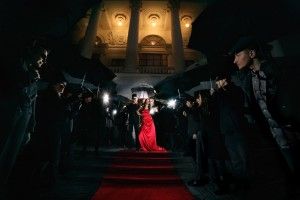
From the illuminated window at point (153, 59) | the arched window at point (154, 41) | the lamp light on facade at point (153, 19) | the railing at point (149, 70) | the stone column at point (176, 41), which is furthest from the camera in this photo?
the arched window at point (154, 41)

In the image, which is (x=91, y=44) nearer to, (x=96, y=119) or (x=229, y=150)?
(x=96, y=119)

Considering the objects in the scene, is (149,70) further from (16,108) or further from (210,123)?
(16,108)

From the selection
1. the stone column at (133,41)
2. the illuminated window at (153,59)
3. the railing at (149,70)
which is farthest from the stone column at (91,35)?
the illuminated window at (153,59)

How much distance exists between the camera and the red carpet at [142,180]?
4824 millimetres

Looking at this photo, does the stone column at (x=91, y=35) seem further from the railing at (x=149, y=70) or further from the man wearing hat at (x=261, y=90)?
the man wearing hat at (x=261, y=90)

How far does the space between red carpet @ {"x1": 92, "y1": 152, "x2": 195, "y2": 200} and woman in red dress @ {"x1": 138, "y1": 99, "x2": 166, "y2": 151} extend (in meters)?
1.46

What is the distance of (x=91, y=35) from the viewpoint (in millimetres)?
22734

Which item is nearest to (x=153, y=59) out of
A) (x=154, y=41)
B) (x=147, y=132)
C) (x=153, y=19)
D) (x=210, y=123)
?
(x=154, y=41)

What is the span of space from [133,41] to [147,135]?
14.8m

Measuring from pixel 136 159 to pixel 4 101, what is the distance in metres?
5.26

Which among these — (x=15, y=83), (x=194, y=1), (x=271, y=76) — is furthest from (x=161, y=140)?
(x=194, y=1)

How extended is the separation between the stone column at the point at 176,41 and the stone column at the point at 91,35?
8346mm

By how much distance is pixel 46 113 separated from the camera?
15.6 ft

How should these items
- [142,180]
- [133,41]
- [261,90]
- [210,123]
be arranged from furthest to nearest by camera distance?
1. [133,41]
2. [142,180]
3. [210,123]
4. [261,90]
